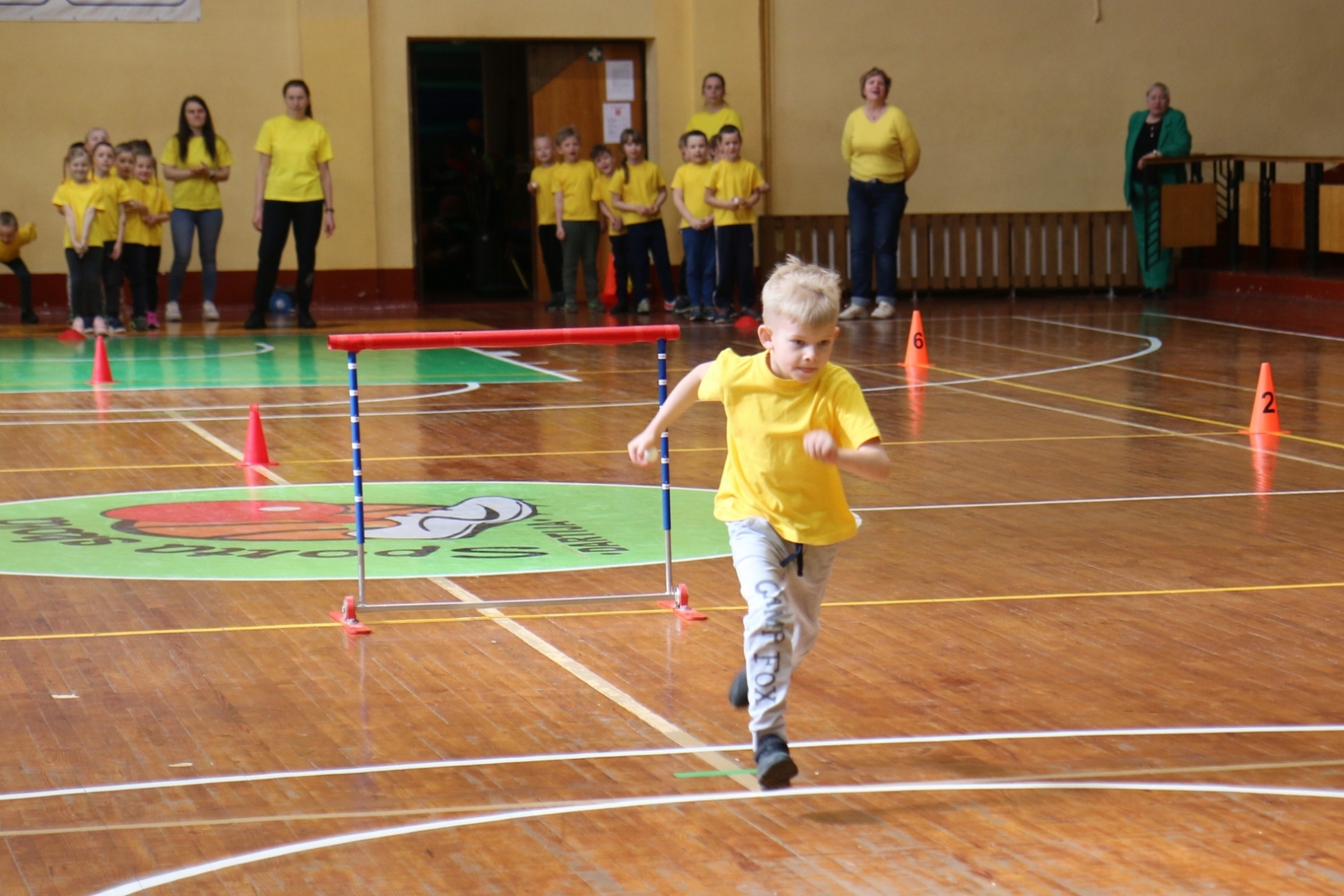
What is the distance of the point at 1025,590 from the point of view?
Result: 6.61 metres

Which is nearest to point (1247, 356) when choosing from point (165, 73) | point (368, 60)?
point (368, 60)

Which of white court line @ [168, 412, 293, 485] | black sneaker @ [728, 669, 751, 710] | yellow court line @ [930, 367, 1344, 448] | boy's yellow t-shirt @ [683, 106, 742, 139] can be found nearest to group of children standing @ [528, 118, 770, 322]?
boy's yellow t-shirt @ [683, 106, 742, 139]

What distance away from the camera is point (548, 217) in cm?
1955

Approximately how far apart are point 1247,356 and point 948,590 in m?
8.39

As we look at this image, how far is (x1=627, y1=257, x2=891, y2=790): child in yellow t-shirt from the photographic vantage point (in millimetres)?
4316

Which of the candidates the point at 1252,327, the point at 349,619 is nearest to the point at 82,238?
the point at 1252,327

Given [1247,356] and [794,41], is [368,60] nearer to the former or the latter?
[794,41]

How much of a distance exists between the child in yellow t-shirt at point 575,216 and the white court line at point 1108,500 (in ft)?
36.0

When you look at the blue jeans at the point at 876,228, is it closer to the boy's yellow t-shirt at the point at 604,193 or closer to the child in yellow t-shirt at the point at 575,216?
the boy's yellow t-shirt at the point at 604,193

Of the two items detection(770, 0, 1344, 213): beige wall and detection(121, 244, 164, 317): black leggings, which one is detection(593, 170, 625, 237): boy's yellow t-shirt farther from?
detection(121, 244, 164, 317): black leggings

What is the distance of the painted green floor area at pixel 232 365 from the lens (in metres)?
13.5

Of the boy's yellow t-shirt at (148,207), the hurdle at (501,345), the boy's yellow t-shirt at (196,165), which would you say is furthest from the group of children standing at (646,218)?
the hurdle at (501,345)

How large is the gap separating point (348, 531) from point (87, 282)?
10.2m

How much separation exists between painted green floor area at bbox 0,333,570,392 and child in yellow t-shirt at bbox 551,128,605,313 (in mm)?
3206
